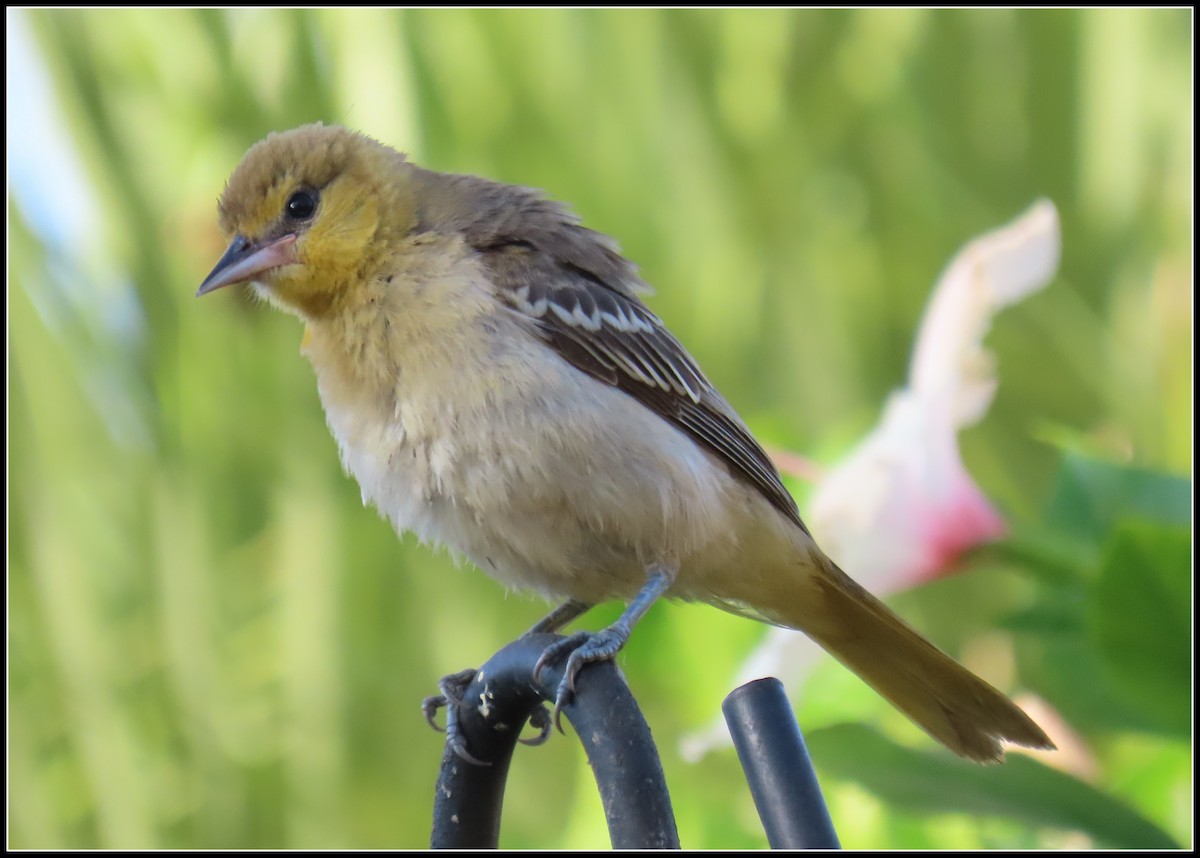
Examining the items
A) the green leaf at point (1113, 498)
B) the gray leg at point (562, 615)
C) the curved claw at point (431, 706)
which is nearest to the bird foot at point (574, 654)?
the curved claw at point (431, 706)

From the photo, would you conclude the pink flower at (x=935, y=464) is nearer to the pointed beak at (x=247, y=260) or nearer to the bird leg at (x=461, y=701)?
the bird leg at (x=461, y=701)

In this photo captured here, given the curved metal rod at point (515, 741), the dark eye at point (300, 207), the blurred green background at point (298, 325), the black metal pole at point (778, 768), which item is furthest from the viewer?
the blurred green background at point (298, 325)

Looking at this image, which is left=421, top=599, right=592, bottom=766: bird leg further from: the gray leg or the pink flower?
the pink flower

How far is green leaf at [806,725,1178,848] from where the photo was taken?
69.0 inches

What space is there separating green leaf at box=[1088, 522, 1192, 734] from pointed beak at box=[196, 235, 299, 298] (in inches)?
55.5

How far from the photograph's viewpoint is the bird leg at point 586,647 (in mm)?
1564

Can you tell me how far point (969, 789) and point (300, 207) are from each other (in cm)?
148

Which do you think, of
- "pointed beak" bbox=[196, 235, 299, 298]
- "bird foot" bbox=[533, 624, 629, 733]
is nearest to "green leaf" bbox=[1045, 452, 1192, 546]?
"bird foot" bbox=[533, 624, 629, 733]

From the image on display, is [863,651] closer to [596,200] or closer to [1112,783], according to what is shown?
[1112,783]

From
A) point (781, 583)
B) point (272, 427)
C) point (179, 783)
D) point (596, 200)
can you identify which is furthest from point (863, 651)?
point (179, 783)

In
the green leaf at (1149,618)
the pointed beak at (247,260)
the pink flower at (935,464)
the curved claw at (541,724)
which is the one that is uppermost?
the pointed beak at (247,260)

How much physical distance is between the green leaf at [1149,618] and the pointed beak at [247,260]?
1410 millimetres

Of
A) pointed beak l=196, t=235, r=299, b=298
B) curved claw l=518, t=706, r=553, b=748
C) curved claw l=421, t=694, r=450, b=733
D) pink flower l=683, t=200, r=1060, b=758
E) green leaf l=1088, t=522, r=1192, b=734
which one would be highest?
pointed beak l=196, t=235, r=299, b=298

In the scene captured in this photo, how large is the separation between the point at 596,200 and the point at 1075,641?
232 centimetres
